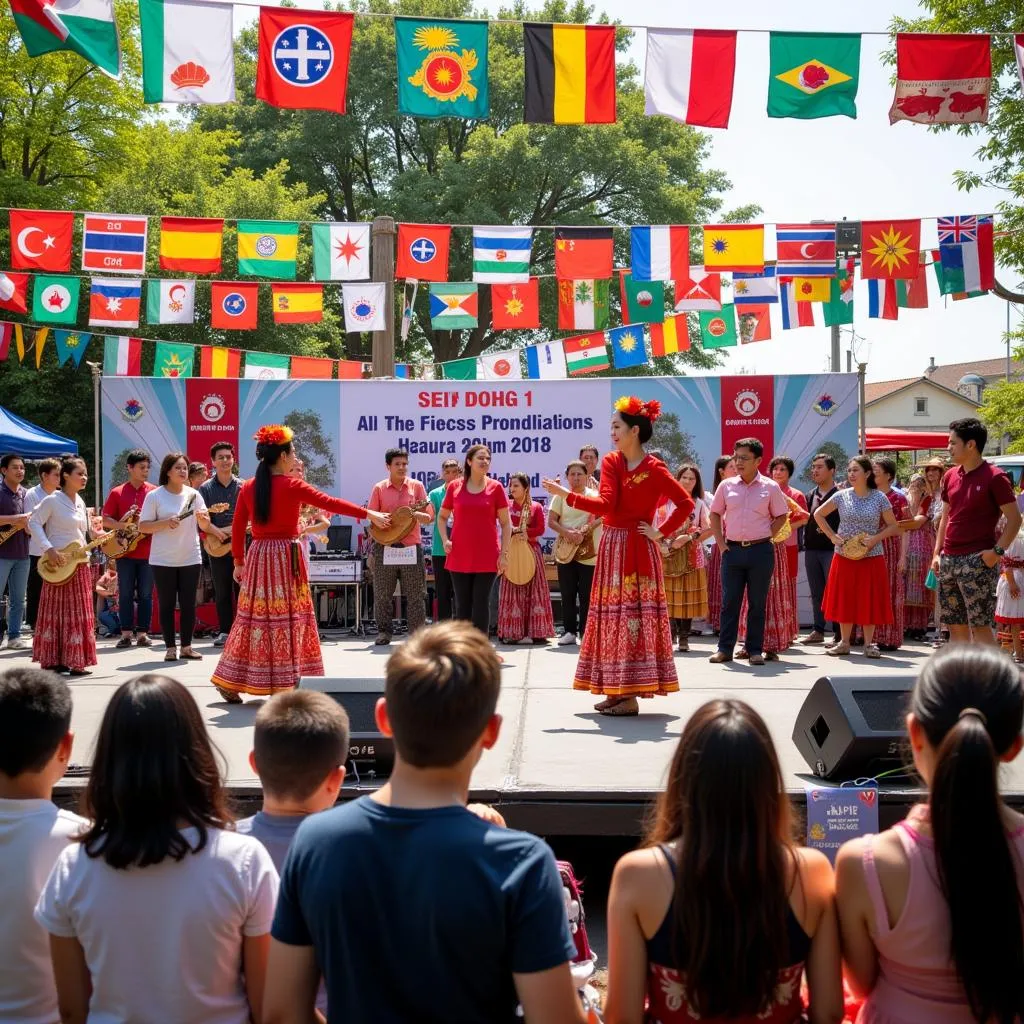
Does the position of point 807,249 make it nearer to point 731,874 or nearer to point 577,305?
point 577,305

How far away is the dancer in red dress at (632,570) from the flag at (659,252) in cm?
806

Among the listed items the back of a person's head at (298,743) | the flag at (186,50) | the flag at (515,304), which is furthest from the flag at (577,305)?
the back of a person's head at (298,743)

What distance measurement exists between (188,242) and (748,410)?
6997 mm

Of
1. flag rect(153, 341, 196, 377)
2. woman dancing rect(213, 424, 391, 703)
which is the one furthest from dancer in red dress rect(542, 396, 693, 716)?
flag rect(153, 341, 196, 377)

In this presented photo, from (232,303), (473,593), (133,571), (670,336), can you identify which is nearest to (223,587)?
(133,571)

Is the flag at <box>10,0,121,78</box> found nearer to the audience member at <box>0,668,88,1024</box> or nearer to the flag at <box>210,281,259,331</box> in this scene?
the flag at <box>210,281,259,331</box>

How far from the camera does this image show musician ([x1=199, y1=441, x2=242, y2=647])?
9930 millimetres

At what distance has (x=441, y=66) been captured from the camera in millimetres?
10562

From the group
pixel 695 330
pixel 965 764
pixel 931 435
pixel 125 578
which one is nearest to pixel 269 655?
pixel 125 578

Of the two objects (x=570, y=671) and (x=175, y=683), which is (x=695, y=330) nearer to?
(x=570, y=671)

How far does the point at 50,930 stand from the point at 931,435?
19048 mm

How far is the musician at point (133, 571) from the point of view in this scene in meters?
10.3

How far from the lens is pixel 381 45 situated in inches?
1284

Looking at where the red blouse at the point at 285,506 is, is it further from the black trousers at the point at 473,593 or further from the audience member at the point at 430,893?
the audience member at the point at 430,893
